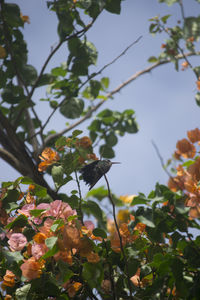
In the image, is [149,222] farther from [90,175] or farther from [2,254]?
[2,254]

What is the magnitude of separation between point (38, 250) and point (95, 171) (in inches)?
7.5

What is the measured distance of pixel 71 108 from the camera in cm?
146

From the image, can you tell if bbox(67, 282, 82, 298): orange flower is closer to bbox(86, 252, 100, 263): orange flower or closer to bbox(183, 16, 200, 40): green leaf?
bbox(86, 252, 100, 263): orange flower

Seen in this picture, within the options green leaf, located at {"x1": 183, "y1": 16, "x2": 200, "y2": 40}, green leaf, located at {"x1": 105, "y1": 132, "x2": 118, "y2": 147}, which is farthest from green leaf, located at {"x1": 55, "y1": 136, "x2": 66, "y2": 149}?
green leaf, located at {"x1": 183, "y1": 16, "x2": 200, "y2": 40}

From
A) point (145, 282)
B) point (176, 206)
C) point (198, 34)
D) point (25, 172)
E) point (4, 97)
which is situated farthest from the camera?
point (198, 34)

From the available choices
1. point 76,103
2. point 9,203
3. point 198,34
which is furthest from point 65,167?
point 198,34

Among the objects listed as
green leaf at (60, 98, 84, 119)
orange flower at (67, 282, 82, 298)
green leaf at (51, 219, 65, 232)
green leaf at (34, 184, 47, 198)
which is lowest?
orange flower at (67, 282, 82, 298)

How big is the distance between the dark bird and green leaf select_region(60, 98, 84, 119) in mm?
815

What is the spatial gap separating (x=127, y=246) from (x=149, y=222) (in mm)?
161

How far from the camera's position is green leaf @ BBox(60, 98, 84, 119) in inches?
57.2

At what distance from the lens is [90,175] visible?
0.66 meters

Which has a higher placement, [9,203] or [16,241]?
[9,203]

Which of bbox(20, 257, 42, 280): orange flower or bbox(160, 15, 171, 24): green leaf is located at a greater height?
bbox(160, 15, 171, 24): green leaf

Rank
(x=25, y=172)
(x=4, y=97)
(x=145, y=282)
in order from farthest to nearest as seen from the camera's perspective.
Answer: (x=4, y=97) < (x=25, y=172) < (x=145, y=282)
